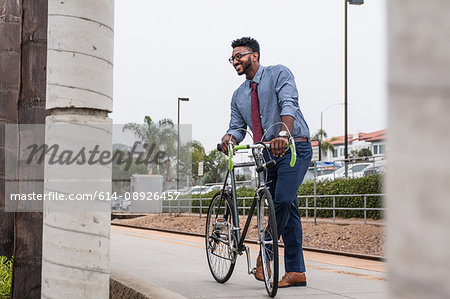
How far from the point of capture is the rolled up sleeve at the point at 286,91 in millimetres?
4508

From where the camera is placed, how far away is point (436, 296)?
391 mm

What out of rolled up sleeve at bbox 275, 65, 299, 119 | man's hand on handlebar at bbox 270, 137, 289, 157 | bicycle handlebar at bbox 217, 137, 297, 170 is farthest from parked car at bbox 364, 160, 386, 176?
man's hand on handlebar at bbox 270, 137, 289, 157

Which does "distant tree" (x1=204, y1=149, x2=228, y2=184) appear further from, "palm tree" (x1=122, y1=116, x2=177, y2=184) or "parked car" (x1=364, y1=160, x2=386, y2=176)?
"parked car" (x1=364, y1=160, x2=386, y2=176)

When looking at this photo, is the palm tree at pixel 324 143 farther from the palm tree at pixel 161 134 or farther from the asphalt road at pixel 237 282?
the asphalt road at pixel 237 282

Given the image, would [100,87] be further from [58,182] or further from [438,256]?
[438,256]

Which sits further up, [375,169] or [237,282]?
[375,169]

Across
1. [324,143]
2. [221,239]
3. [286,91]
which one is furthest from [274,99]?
[324,143]

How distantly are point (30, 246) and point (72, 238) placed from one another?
1765mm

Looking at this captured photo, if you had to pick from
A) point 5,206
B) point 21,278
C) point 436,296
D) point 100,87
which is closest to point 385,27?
point 436,296

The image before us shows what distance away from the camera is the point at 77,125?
8.07 feet

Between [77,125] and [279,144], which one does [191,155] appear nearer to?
[279,144]

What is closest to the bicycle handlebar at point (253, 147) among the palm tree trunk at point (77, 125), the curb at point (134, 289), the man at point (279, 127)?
the man at point (279, 127)

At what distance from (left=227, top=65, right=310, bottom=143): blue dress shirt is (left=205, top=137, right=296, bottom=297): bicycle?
255mm

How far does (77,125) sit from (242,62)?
2528 millimetres
